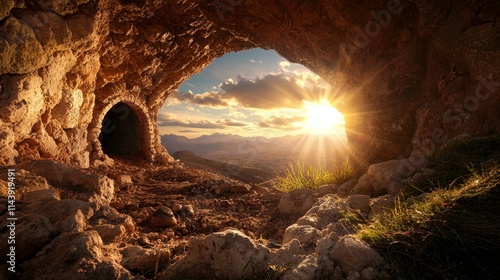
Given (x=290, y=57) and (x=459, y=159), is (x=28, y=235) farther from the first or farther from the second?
(x=290, y=57)

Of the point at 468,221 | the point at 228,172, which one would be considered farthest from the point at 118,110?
the point at 468,221

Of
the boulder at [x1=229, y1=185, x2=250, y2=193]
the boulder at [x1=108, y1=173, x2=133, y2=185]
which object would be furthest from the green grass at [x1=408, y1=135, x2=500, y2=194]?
the boulder at [x1=108, y1=173, x2=133, y2=185]

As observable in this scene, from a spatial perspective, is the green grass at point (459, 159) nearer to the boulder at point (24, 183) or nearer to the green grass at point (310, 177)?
the green grass at point (310, 177)

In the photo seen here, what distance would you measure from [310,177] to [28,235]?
156 inches

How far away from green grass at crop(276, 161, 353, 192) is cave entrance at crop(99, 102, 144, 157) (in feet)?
28.7

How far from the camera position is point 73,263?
179cm

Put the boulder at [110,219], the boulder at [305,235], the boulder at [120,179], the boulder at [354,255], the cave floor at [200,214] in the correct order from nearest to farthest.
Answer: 1. the boulder at [354,255]
2. the boulder at [305,235]
3. the boulder at [110,219]
4. the cave floor at [200,214]
5. the boulder at [120,179]

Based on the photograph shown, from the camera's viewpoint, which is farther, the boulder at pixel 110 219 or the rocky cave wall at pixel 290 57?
the rocky cave wall at pixel 290 57

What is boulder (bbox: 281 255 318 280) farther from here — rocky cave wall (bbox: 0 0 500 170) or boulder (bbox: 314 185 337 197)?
rocky cave wall (bbox: 0 0 500 170)

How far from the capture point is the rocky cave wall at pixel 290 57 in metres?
4.00

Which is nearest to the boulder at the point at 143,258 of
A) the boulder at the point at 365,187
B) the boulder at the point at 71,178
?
the boulder at the point at 71,178

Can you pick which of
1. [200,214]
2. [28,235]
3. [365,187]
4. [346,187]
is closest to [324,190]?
[346,187]

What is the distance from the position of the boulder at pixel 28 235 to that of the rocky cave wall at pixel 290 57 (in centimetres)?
319

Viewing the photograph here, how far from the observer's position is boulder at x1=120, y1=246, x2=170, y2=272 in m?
2.11
